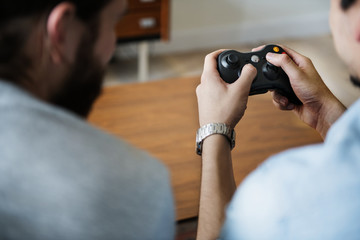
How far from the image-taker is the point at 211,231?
755 millimetres

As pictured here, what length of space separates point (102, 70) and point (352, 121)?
344mm

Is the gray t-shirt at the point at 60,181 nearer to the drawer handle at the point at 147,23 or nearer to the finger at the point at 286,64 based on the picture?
the finger at the point at 286,64

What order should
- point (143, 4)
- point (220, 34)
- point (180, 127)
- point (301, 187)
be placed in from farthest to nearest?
point (220, 34)
point (143, 4)
point (180, 127)
point (301, 187)

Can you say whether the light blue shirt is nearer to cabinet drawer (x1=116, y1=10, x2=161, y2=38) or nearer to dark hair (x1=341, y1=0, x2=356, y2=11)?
dark hair (x1=341, y1=0, x2=356, y2=11)

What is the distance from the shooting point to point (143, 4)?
2486 millimetres

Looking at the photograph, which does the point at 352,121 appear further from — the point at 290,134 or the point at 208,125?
the point at 290,134

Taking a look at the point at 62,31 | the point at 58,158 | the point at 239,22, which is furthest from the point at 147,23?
the point at 58,158

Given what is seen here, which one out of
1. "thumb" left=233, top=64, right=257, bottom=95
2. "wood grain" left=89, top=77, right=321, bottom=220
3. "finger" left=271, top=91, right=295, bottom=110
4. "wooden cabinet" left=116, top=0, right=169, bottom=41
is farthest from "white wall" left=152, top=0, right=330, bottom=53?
"thumb" left=233, top=64, right=257, bottom=95

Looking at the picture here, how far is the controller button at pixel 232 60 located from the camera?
34.4 inches

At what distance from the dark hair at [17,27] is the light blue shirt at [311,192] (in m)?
0.32

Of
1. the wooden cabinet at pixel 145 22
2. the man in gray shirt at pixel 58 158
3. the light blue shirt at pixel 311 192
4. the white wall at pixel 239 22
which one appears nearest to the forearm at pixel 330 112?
the light blue shirt at pixel 311 192

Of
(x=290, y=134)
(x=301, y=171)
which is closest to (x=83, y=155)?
(x=301, y=171)

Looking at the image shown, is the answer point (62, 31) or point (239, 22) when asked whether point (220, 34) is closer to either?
point (239, 22)

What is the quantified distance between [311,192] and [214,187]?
21cm
